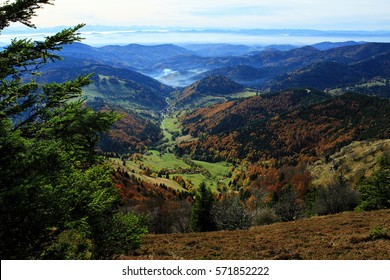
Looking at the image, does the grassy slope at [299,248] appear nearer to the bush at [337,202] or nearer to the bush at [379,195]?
the bush at [379,195]

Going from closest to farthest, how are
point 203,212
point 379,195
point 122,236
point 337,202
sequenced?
1. point 122,236
2. point 203,212
3. point 379,195
4. point 337,202

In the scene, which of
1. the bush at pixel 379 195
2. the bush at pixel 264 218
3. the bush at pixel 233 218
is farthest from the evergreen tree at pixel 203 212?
the bush at pixel 379 195

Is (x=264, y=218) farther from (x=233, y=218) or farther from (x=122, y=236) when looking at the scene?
(x=122, y=236)

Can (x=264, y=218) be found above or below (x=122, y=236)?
below

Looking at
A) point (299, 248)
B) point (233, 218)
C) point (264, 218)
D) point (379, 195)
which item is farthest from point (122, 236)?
point (379, 195)

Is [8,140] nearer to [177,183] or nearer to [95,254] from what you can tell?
[95,254]

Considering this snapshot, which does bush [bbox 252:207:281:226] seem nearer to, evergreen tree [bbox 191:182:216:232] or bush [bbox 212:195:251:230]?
bush [bbox 212:195:251:230]
